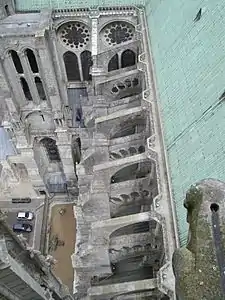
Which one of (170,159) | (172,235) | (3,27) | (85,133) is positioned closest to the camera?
(172,235)

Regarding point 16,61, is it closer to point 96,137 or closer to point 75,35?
point 75,35

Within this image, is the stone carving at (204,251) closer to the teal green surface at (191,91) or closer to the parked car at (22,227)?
the teal green surface at (191,91)

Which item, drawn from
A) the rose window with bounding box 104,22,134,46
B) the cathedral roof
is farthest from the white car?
the rose window with bounding box 104,22,134,46

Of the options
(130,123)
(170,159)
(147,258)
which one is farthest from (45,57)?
(147,258)

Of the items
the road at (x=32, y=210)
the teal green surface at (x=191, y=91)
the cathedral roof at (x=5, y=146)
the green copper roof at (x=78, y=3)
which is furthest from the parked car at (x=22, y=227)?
the teal green surface at (x=191, y=91)

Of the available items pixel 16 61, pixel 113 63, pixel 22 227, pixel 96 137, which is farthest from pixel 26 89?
pixel 22 227

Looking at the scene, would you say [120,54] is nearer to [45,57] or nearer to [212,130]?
[45,57]
